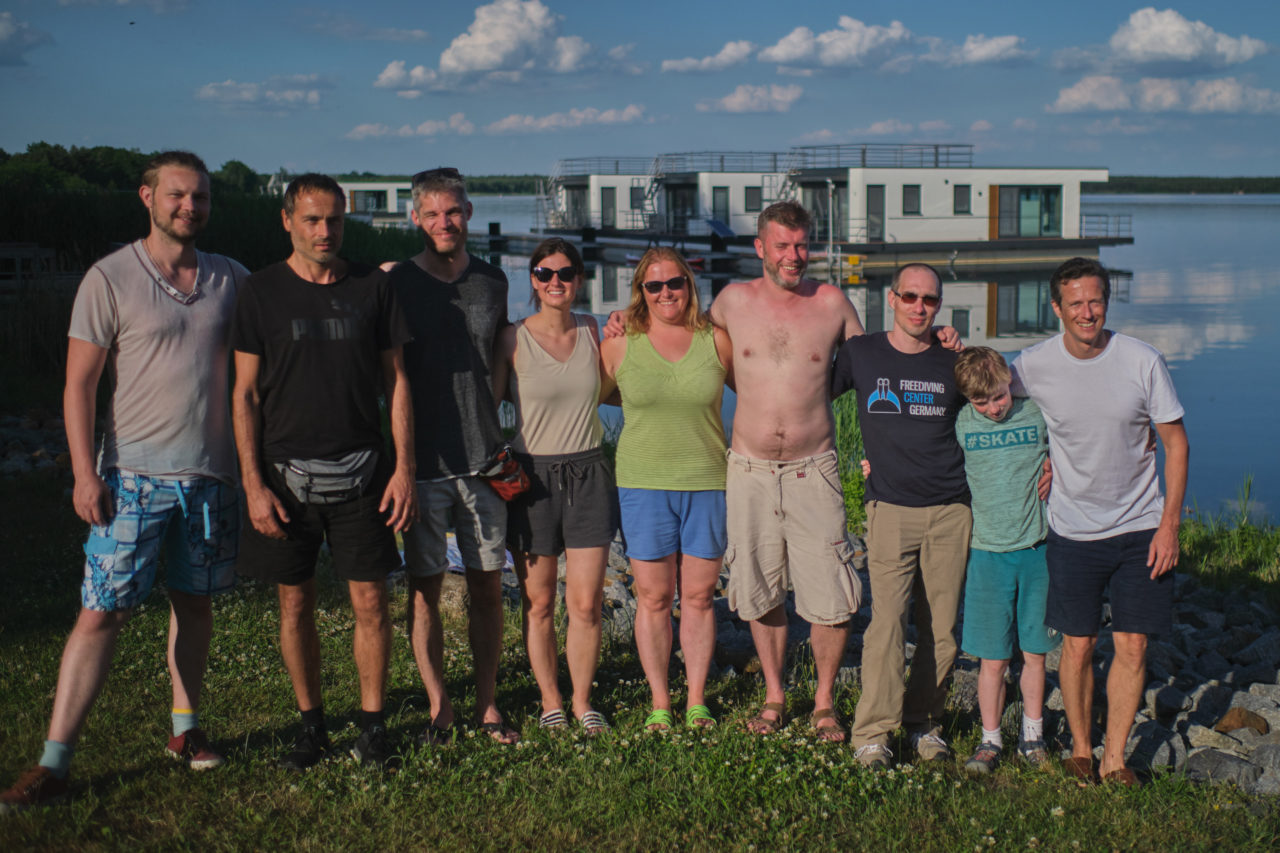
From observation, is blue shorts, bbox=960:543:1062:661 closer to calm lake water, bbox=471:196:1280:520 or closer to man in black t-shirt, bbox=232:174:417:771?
man in black t-shirt, bbox=232:174:417:771

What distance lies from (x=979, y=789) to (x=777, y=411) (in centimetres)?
170

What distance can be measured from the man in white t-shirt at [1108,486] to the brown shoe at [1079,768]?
1 cm

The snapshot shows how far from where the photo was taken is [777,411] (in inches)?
184

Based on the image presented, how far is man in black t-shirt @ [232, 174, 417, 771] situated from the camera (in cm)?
400

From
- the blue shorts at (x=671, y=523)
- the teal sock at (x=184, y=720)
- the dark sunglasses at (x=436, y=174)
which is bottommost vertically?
the teal sock at (x=184, y=720)

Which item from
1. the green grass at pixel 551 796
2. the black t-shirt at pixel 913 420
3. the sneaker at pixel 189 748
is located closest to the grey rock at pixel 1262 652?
the green grass at pixel 551 796

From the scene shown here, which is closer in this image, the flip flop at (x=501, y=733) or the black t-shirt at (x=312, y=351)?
the black t-shirt at (x=312, y=351)

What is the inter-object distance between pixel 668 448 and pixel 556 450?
0.48 m

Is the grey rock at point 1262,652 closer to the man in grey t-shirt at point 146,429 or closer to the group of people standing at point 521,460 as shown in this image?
the group of people standing at point 521,460

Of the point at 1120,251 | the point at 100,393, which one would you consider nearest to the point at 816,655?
the point at 100,393

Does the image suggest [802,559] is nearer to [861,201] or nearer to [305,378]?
[305,378]

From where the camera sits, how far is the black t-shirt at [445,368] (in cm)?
440

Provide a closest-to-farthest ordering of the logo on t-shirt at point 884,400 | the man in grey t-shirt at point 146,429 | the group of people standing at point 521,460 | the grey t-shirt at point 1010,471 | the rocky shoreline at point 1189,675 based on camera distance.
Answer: the man in grey t-shirt at point 146,429, the group of people standing at point 521,460, the grey t-shirt at point 1010,471, the logo on t-shirt at point 884,400, the rocky shoreline at point 1189,675

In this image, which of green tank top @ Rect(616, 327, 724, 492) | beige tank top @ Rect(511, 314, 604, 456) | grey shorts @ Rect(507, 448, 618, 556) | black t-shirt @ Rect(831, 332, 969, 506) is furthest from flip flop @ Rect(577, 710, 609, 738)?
black t-shirt @ Rect(831, 332, 969, 506)
